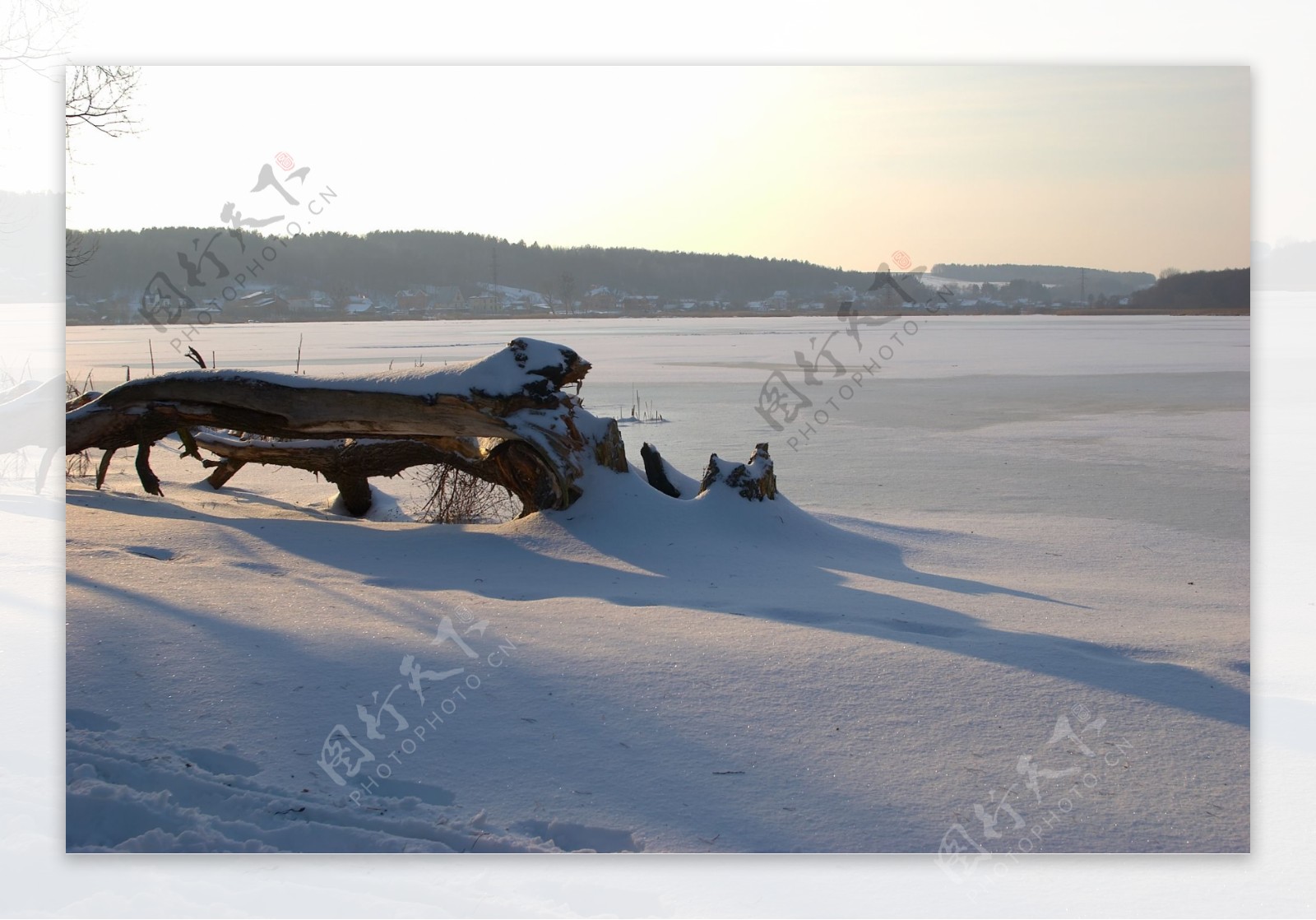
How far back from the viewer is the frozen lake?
9.41 meters

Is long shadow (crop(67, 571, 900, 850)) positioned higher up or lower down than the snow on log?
lower down

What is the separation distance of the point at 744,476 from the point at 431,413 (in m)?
2.14

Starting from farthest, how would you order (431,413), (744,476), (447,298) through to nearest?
(447,298), (744,476), (431,413)

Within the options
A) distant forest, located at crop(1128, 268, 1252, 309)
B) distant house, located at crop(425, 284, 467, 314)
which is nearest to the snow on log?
distant forest, located at crop(1128, 268, 1252, 309)

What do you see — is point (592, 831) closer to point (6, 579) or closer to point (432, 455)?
point (6, 579)

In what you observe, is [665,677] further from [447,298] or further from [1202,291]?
[447,298]

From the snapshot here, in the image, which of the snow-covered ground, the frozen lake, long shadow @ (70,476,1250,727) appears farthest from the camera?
the frozen lake

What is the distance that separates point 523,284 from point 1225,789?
21.3 meters

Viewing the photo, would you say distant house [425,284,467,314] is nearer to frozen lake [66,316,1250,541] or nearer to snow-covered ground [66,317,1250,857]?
frozen lake [66,316,1250,541]

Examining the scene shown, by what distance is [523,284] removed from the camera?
77.0ft

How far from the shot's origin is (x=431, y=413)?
646cm

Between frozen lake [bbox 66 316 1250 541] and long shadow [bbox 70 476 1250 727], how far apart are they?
2.17 metres

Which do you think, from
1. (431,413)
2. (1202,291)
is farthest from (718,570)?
(1202,291)

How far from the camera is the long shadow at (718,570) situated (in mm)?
4348
